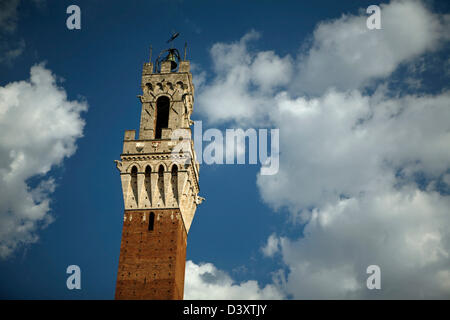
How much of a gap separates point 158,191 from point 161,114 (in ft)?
29.1

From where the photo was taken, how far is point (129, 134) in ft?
155

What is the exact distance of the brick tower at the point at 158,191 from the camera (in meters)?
41.4

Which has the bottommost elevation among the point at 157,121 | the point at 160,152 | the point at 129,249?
the point at 129,249

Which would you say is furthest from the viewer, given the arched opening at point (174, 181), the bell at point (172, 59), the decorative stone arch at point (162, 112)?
the bell at point (172, 59)

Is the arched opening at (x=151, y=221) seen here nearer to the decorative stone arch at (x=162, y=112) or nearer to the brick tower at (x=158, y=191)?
the brick tower at (x=158, y=191)

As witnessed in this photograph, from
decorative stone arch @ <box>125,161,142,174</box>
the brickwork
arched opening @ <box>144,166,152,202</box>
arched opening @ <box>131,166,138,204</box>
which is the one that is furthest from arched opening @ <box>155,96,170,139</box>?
the brickwork

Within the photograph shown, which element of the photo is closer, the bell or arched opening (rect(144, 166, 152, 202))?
arched opening (rect(144, 166, 152, 202))

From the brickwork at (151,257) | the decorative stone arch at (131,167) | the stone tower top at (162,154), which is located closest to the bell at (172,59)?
the stone tower top at (162,154)

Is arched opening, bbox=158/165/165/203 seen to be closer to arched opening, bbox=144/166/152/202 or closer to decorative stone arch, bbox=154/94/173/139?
arched opening, bbox=144/166/152/202

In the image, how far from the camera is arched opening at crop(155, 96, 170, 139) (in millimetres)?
49406
